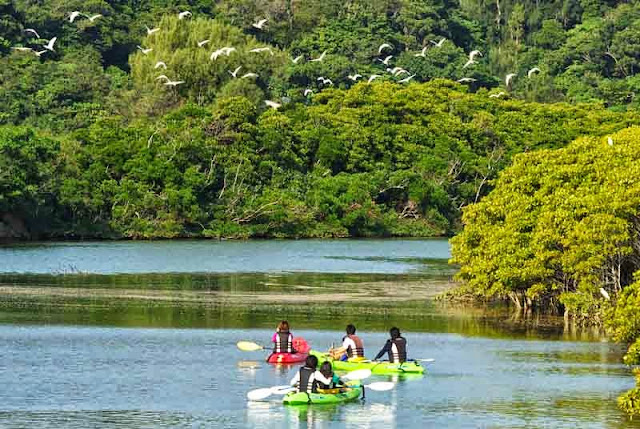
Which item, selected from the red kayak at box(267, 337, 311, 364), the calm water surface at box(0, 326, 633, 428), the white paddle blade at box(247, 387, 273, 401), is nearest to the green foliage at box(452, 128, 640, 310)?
the calm water surface at box(0, 326, 633, 428)

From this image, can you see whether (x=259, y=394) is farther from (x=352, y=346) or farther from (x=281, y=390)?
(x=352, y=346)

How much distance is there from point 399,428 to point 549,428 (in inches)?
116

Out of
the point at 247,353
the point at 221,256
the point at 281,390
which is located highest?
the point at 221,256

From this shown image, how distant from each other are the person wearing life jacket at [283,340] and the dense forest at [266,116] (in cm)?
4323

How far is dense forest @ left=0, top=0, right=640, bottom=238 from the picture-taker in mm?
86938

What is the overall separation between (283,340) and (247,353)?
192 centimetres

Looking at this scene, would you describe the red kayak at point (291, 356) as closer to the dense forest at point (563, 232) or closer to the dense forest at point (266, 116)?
the dense forest at point (563, 232)

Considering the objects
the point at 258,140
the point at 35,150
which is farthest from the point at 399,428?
the point at 258,140

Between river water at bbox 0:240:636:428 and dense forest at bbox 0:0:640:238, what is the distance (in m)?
20.6

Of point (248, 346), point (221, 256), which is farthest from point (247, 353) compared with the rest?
point (221, 256)

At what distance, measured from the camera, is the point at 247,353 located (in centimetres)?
3812

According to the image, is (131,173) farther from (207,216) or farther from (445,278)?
(445,278)

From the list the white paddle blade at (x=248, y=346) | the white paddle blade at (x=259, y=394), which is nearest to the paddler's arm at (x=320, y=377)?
the white paddle blade at (x=259, y=394)

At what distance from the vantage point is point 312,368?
3070 cm
